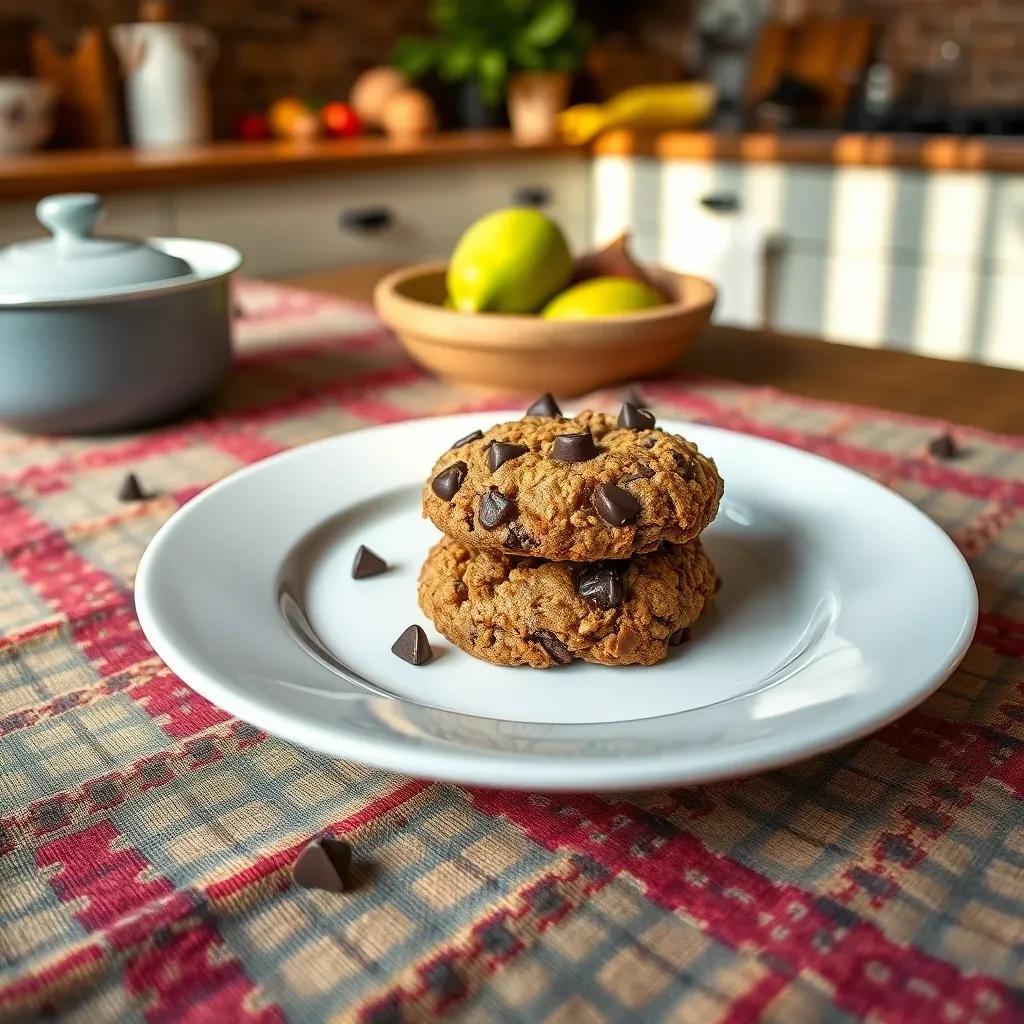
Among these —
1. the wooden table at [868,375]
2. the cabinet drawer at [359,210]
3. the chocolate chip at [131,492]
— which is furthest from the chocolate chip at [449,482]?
the cabinet drawer at [359,210]

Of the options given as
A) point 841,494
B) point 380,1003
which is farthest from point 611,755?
point 841,494

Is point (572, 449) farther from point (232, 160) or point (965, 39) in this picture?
point (965, 39)

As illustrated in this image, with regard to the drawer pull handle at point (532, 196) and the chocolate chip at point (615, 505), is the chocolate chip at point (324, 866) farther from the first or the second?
the drawer pull handle at point (532, 196)

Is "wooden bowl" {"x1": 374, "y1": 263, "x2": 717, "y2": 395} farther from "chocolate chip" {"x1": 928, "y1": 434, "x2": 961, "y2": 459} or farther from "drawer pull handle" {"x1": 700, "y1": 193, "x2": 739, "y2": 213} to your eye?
"drawer pull handle" {"x1": 700, "y1": 193, "x2": 739, "y2": 213}

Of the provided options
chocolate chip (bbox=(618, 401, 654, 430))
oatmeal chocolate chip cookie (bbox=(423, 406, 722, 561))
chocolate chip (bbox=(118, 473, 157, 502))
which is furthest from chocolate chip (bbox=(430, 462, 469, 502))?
chocolate chip (bbox=(118, 473, 157, 502))

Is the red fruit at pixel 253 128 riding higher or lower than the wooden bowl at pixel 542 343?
higher

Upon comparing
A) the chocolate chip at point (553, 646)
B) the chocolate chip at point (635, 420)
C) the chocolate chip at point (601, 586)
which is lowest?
the chocolate chip at point (553, 646)

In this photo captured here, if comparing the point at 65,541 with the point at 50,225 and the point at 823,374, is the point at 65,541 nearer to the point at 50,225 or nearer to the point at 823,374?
the point at 50,225

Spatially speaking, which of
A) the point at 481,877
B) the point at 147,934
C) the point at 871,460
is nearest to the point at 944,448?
the point at 871,460
